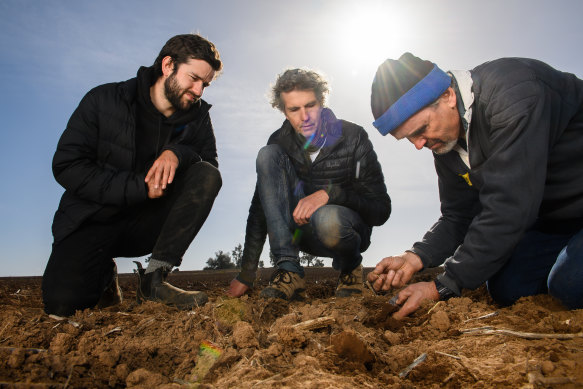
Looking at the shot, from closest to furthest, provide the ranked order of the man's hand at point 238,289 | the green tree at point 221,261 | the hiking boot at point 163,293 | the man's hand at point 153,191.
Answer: the hiking boot at point 163,293
the man's hand at point 153,191
the man's hand at point 238,289
the green tree at point 221,261

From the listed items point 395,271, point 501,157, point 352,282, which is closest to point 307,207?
point 352,282

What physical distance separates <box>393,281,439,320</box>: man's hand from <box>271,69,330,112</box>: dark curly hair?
2.24m

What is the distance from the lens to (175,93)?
138 inches

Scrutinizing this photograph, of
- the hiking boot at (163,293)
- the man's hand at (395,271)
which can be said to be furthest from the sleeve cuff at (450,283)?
the hiking boot at (163,293)

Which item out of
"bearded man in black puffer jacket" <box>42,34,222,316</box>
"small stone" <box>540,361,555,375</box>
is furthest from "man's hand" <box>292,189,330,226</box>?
"small stone" <box>540,361,555,375</box>

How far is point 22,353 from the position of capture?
1.53 metres

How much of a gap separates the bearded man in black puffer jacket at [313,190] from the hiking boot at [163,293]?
0.74 meters

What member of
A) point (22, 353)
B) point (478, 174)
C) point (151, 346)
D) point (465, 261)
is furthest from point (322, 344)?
point (478, 174)

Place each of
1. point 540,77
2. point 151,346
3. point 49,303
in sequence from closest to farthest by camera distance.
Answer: point 151,346
point 540,77
point 49,303

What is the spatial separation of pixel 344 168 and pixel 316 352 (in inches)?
93.1

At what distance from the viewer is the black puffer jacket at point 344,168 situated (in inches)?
144

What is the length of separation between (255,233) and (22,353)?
2474 mm

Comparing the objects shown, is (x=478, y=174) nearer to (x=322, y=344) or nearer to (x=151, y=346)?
(x=322, y=344)

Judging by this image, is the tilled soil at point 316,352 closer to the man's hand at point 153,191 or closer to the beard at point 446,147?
the beard at point 446,147
